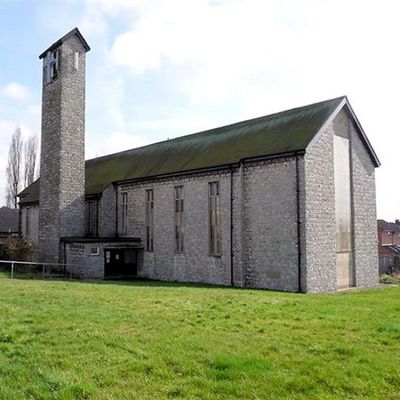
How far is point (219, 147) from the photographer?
83.0 ft

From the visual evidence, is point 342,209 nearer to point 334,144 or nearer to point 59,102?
→ point 334,144

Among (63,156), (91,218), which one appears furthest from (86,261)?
(63,156)

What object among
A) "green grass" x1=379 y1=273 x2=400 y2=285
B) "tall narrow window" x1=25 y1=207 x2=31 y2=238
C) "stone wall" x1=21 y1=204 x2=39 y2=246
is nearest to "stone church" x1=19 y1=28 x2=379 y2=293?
"green grass" x1=379 y1=273 x2=400 y2=285

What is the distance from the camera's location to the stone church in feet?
65.8

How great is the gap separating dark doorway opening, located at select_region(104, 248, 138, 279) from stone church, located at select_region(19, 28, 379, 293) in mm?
67

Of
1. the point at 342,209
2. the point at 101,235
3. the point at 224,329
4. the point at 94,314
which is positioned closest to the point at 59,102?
the point at 101,235

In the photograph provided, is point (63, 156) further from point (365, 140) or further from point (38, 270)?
point (365, 140)

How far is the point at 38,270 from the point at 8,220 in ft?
87.7

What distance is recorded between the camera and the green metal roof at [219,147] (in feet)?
70.0

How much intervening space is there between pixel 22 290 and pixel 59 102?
1488cm

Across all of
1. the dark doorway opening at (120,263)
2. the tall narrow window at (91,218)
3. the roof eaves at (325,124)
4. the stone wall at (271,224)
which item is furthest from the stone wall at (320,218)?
the tall narrow window at (91,218)

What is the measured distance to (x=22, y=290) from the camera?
15.2m

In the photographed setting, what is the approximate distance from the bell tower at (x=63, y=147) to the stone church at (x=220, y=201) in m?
0.06

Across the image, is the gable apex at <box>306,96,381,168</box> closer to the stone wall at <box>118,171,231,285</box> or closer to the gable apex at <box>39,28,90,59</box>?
the stone wall at <box>118,171,231,285</box>
